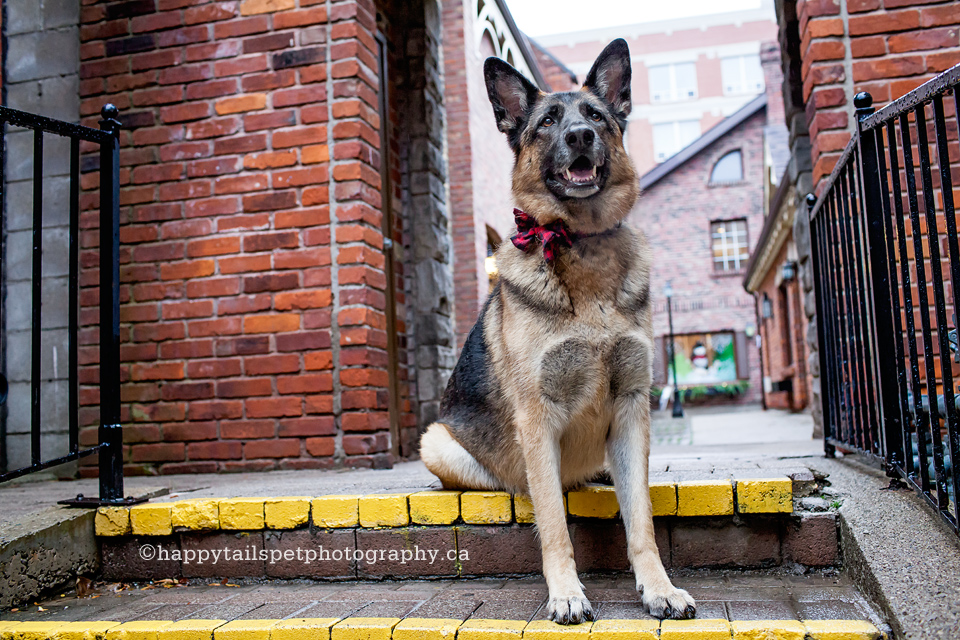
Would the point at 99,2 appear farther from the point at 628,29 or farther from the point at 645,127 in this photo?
the point at 628,29

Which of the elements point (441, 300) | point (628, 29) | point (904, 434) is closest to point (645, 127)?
point (628, 29)

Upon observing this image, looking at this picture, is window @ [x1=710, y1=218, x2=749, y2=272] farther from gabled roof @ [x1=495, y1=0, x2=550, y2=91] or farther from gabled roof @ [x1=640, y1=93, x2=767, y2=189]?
gabled roof @ [x1=495, y1=0, x2=550, y2=91]

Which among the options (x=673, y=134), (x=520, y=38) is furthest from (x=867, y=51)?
(x=673, y=134)

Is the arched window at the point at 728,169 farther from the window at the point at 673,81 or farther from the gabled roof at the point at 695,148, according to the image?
the window at the point at 673,81

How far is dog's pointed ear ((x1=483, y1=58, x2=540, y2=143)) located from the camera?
2.65 meters

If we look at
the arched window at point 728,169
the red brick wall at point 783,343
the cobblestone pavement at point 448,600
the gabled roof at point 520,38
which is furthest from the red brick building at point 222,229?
the arched window at point 728,169

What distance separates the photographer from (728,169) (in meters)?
23.8

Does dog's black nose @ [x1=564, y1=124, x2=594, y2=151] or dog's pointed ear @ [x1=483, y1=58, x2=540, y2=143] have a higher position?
dog's pointed ear @ [x1=483, y1=58, x2=540, y2=143]

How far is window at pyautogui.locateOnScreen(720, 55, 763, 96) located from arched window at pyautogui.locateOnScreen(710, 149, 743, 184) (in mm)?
17765

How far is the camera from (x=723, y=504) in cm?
239

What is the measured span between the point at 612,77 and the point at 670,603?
70.8 inches

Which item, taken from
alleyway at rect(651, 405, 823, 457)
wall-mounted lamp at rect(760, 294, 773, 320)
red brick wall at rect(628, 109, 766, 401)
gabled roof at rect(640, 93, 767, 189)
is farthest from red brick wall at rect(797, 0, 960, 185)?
red brick wall at rect(628, 109, 766, 401)

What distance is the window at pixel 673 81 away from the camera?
39750 millimetres

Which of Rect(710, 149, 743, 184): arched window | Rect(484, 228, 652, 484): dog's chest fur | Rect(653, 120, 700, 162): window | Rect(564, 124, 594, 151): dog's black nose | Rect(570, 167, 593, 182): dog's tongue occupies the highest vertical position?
Rect(653, 120, 700, 162): window
